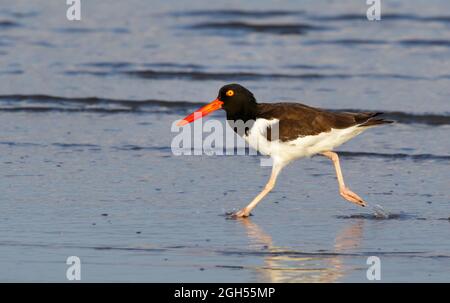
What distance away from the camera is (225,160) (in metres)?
11.4

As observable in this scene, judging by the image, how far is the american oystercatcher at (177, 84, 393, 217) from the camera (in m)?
9.38

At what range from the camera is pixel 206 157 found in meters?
11.6

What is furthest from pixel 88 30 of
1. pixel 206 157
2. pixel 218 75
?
pixel 206 157

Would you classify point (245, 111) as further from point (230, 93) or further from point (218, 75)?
point (218, 75)

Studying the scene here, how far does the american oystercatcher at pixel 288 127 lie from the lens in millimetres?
9375

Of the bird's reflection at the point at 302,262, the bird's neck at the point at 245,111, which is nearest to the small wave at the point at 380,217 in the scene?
the bird's reflection at the point at 302,262

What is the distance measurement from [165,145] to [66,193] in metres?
2.41

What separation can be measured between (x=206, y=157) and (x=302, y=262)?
4009 millimetres

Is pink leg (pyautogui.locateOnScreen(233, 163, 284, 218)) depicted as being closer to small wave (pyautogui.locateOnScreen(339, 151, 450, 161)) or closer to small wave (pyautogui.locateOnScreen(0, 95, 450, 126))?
small wave (pyautogui.locateOnScreen(339, 151, 450, 161))

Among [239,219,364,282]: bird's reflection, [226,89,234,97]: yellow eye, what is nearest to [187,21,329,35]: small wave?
[226,89,234,97]: yellow eye

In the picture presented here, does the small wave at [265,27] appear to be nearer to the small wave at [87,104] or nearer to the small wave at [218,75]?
the small wave at [218,75]

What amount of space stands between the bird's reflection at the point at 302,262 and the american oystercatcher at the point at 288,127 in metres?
0.95
